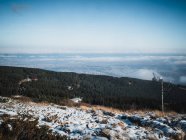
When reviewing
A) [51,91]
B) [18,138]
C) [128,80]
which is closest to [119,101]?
[51,91]

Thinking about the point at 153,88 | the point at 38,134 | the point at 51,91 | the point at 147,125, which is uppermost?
the point at 38,134

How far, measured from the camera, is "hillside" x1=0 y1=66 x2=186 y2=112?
58569mm

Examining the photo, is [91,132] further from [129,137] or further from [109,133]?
[129,137]

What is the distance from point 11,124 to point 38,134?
2.41 m

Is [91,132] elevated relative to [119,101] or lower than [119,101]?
elevated

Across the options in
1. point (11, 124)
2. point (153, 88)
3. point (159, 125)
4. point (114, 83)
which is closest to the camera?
point (11, 124)

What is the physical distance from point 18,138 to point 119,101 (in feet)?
200

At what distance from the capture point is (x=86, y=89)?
95.9m

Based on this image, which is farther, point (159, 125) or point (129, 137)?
point (159, 125)

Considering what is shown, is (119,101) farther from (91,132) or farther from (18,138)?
(18,138)

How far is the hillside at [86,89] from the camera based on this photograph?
192 ft

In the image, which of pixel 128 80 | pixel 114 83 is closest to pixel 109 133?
pixel 114 83

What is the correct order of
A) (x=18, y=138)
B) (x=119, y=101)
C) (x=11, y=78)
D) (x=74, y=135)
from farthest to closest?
(x=11, y=78), (x=119, y=101), (x=74, y=135), (x=18, y=138)

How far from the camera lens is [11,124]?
12.1 metres
